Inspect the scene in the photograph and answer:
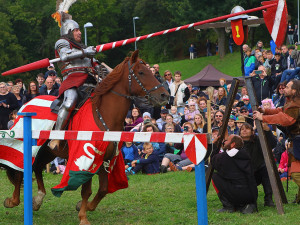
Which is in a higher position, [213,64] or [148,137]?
[213,64]

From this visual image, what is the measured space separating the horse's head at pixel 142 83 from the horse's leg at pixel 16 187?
2.34 meters

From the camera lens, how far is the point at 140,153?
12.7m

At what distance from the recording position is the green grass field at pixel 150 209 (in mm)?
7551

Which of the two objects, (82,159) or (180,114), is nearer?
(82,159)

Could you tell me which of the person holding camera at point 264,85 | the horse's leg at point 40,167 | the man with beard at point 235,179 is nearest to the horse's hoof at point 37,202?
the horse's leg at point 40,167

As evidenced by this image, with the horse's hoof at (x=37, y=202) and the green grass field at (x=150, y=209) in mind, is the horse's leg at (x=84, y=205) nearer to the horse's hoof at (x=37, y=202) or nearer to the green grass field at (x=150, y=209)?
the green grass field at (x=150, y=209)

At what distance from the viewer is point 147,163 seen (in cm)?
1230

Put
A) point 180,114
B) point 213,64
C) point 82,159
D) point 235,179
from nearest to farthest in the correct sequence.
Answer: point 82,159 < point 235,179 < point 180,114 < point 213,64

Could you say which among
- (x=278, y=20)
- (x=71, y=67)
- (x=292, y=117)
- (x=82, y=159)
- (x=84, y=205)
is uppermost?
(x=278, y=20)

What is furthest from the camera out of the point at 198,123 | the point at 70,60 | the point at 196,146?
the point at 198,123

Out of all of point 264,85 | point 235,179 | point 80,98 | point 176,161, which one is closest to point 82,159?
point 80,98

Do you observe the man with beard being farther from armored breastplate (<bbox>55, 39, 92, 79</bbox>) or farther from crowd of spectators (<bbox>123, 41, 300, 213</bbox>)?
armored breastplate (<bbox>55, 39, 92, 79</bbox>)

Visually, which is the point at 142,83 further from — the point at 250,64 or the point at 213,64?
the point at 213,64

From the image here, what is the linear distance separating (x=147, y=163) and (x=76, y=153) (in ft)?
17.0
